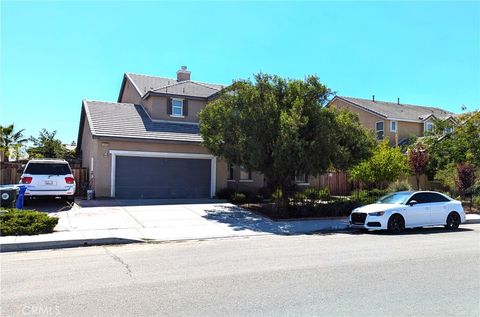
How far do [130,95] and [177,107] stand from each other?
605 centimetres

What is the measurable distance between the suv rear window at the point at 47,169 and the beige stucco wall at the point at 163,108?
25.3ft

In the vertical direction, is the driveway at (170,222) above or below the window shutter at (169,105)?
below

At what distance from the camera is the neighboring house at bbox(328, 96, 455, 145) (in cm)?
3491

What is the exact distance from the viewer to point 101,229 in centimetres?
1278

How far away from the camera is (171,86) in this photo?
2478 cm

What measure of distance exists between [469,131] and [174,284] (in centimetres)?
2531

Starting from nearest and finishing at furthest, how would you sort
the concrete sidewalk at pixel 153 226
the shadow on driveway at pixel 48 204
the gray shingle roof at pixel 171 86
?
the concrete sidewalk at pixel 153 226 < the shadow on driveway at pixel 48 204 < the gray shingle roof at pixel 171 86

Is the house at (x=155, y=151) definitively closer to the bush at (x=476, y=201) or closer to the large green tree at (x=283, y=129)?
the large green tree at (x=283, y=129)

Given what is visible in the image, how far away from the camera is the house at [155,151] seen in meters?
20.1

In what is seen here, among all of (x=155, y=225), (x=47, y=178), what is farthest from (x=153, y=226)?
(x=47, y=178)

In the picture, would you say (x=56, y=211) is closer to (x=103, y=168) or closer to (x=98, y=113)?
(x=103, y=168)

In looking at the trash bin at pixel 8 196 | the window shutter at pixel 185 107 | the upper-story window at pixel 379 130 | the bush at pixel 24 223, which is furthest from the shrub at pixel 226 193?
the upper-story window at pixel 379 130

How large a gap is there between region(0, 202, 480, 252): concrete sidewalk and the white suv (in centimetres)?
96

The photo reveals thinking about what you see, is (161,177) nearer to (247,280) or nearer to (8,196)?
(8,196)
